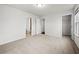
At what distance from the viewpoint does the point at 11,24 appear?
17.0 ft

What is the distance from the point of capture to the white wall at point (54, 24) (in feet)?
23.4

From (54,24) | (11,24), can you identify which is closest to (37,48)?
(11,24)

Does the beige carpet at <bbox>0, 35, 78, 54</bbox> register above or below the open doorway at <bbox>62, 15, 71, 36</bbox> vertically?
below

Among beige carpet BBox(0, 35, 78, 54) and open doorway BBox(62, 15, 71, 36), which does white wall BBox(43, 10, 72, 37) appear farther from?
beige carpet BBox(0, 35, 78, 54)

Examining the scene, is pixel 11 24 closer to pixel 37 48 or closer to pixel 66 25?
pixel 37 48

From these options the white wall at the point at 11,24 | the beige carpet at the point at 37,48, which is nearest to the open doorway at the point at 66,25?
the beige carpet at the point at 37,48

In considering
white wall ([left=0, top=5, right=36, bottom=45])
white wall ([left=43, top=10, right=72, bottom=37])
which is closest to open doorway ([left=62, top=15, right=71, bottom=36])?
white wall ([left=43, top=10, right=72, bottom=37])

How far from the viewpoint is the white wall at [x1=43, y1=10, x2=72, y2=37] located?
23.4 feet

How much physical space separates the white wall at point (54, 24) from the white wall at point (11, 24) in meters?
2.87

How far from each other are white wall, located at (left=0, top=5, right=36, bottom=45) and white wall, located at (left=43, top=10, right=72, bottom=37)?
2.87 meters

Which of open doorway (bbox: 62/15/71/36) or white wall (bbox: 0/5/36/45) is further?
open doorway (bbox: 62/15/71/36)
